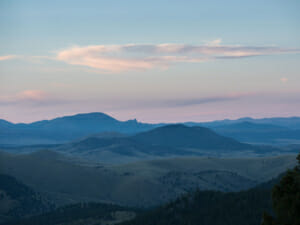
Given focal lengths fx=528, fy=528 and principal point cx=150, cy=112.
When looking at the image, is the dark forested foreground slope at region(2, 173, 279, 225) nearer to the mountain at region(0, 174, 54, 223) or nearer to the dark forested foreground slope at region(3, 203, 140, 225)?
the dark forested foreground slope at region(3, 203, 140, 225)

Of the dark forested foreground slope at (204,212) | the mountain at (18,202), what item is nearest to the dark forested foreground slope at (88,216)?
the dark forested foreground slope at (204,212)

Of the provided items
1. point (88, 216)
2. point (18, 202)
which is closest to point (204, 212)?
point (88, 216)

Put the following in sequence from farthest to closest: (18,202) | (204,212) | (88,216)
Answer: (18,202) < (88,216) < (204,212)

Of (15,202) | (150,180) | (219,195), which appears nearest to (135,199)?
(150,180)

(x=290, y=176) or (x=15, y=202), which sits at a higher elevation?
(x=290, y=176)

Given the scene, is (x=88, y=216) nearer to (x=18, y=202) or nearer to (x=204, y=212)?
(x=204, y=212)

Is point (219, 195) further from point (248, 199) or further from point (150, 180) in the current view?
point (150, 180)

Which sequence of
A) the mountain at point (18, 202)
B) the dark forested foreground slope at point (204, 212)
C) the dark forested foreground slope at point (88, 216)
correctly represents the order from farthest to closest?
the mountain at point (18, 202)
the dark forested foreground slope at point (88, 216)
the dark forested foreground slope at point (204, 212)

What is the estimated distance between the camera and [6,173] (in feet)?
643

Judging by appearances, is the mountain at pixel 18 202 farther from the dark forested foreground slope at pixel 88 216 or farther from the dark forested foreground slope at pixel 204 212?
the dark forested foreground slope at pixel 204 212

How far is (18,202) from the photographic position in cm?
15762

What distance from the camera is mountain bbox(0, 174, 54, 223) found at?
5778 inches

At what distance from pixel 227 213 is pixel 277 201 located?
5880 centimetres

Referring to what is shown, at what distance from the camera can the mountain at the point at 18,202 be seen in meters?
147
